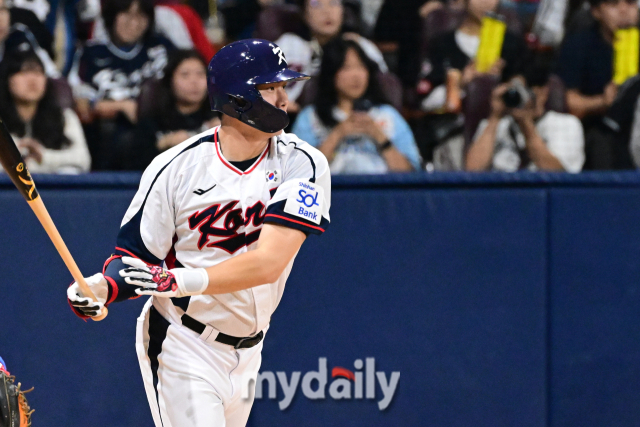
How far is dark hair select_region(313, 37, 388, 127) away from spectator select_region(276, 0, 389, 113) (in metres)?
0.15

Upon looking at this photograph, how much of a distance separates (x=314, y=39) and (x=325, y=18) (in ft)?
0.54

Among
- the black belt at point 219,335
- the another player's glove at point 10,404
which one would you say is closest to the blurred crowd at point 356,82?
the another player's glove at point 10,404

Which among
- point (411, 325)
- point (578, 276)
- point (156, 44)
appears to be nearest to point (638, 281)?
point (578, 276)

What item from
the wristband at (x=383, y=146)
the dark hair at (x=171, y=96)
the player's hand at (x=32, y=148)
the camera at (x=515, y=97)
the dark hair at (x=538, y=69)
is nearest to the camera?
the player's hand at (x=32, y=148)

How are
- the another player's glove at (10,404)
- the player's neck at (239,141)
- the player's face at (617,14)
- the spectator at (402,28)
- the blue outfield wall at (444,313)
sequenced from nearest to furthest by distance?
the player's neck at (239,141)
the another player's glove at (10,404)
the blue outfield wall at (444,313)
the player's face at (617,14)
the spectator at (402,28)

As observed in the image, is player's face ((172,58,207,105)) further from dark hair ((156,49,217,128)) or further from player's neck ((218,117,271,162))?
player's neck ((218,117,271,162))

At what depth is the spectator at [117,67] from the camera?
17.0ft

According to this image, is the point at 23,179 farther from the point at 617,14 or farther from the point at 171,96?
the point at 617,14

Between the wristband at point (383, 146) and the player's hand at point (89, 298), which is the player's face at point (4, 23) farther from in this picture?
the player's hand at point (89, 298)

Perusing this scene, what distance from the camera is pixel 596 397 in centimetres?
364

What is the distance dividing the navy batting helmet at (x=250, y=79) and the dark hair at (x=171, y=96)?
242 cm

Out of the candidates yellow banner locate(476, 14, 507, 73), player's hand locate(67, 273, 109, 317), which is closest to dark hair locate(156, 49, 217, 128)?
yellow banner locate(476, 14, 507, 73)

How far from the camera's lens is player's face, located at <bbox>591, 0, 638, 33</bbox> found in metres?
5.42

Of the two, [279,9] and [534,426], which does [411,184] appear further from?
[279,9]
